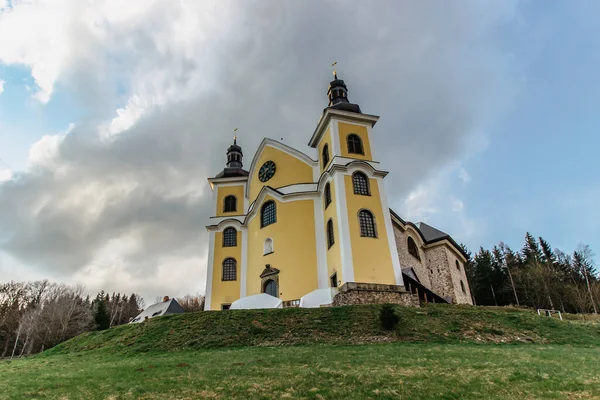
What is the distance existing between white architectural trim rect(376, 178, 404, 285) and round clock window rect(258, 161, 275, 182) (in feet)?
28.0

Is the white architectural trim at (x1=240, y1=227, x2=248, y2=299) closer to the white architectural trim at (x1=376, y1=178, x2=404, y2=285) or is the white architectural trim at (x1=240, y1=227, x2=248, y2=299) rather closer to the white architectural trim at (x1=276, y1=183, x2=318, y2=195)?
the white architectural trim at (x1=276, y1=183, x2=318, y2=195)

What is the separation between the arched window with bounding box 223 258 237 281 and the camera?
28359 millimetres

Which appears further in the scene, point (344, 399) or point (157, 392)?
point (157, 392)

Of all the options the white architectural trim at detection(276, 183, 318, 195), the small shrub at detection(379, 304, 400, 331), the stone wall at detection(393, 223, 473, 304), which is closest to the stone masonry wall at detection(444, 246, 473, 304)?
the stone wall at detection(393, 223, 473, 304)

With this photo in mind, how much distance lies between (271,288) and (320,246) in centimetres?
437

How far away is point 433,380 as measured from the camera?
307 inches

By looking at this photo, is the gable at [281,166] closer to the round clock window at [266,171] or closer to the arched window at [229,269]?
the round clock window at [266,171]

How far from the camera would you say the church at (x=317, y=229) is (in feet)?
68.3

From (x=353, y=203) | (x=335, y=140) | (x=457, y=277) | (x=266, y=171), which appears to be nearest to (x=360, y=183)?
(x=353, y=203)

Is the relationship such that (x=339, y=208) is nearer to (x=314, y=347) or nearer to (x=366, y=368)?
(x=314, y=347)

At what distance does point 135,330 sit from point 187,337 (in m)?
3.11

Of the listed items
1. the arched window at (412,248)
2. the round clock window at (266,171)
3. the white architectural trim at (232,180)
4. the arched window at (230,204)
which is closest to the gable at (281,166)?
the round clock window at (266,171)

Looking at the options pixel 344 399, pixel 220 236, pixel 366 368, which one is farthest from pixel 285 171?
pixel 344 399

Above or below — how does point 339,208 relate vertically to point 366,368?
above
